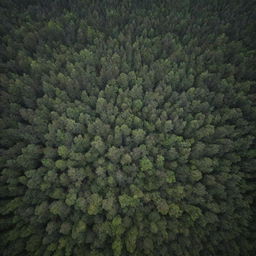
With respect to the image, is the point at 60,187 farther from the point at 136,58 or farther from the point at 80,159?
the point at 136,58

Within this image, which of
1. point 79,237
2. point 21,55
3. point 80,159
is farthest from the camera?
point 21,55

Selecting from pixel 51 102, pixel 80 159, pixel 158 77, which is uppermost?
pixel 158 77

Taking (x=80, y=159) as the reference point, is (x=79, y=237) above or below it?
below

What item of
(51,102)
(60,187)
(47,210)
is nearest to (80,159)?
(60,187)

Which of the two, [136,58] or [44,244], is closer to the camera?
[44,244]

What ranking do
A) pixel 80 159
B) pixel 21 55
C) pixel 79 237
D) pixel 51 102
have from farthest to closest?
pixel 21 55, pixel 51 102, pixel 80 159, pixel 79 237

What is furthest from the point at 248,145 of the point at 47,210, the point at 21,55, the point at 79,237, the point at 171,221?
the point at 21,55

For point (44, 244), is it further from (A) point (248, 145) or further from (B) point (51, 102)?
(A) point (248, 145)
